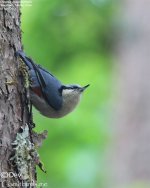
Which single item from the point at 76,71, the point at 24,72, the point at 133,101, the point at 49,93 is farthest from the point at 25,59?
the point at 76,71

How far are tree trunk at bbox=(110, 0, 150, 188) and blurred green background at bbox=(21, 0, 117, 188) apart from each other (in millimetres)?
413

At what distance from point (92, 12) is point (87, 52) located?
784 mm

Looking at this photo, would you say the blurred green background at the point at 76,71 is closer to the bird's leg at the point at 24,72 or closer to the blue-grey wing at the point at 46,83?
the blue-grey wing at the point at 46,83

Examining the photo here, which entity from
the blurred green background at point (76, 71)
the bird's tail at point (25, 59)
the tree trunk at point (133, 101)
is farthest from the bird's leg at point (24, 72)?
the blurred green background at point (76, 71)

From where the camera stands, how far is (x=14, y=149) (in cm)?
352

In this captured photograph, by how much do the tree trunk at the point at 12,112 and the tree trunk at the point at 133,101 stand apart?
1.95 meters

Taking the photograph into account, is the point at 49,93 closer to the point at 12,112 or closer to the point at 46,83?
the point at 46,83

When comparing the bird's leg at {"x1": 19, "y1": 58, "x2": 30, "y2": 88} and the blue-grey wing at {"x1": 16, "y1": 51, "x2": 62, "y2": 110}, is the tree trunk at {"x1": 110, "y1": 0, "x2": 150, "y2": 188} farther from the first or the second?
the bird's leg at {"x1": 19, "y1": 58, "x2": 30, "y2": 88}

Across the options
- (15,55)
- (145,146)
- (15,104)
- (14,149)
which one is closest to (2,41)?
(15,55)

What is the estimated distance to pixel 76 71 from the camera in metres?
7.60

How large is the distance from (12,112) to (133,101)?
2899 mm

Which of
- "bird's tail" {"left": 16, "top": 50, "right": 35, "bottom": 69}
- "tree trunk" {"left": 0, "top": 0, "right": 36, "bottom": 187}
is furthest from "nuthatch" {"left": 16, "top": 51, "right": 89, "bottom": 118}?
"tree trunk" {"left": 0, "top": 0, "right": 36, "bottom": 187}

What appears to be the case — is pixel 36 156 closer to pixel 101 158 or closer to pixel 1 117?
pixel 1 117

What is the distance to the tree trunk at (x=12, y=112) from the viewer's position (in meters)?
3.49
